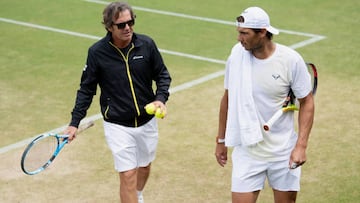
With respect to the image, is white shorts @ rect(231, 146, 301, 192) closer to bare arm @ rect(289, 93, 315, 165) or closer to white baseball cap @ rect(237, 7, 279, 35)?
bare arm @ rect(289, 93, 315, 165)

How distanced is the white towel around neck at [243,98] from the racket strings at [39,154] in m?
1.92

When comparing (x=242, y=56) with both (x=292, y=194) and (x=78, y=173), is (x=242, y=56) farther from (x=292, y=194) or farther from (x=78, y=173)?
(x=78, y=173)

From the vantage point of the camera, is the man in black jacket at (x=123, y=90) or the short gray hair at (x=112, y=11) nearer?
the short gray hair at (x=112, y=11)

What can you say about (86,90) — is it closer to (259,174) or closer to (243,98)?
(243,98)

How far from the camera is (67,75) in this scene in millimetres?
13953

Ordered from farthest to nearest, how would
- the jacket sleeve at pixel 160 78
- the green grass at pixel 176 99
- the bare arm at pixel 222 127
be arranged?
the green grass at pixel 176 99 → the jacket sleeve at pixel 160 78 → the bare arm at pixel 222 127

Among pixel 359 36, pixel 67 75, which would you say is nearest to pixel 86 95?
pixel 67 75

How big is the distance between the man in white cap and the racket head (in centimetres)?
175

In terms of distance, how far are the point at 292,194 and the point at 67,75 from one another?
7.12 metres

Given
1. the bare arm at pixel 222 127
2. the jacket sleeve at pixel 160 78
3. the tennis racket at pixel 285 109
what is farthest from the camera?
the jacket sleeve at pixel 160 78

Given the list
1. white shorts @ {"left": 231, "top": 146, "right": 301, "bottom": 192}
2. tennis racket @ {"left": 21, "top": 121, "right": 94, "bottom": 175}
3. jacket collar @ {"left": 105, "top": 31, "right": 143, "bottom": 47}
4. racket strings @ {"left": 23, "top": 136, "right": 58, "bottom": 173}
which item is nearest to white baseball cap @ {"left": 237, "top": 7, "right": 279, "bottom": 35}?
white shorts @ {"left": 231, "top": 146, "right": 301, "bottom": 192}

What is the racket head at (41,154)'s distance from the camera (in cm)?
802

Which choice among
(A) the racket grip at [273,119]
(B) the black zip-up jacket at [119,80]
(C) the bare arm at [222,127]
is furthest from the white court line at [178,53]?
(A) the racket grip at [273,119]

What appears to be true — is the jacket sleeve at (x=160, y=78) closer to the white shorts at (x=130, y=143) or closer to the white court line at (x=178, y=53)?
the white shorts at (x=130, y=143)
